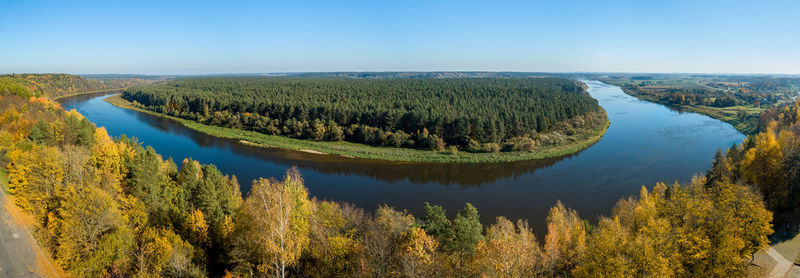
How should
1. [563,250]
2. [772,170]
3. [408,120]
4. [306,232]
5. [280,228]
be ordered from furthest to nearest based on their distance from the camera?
[408,120] → [772,170] → [563,250] → [306,232] → [280,228]

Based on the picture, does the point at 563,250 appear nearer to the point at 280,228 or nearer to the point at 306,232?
the point at 306,232

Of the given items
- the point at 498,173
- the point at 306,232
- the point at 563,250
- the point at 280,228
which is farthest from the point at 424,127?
the point at 280,228

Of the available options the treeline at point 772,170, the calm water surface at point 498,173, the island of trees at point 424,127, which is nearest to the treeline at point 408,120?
the island of trees at point 424,127

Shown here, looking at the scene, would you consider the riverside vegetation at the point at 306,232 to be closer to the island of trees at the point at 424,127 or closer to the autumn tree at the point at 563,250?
the autumn tree at the point at 563,250

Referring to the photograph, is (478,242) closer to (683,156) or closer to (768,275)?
(768,275)

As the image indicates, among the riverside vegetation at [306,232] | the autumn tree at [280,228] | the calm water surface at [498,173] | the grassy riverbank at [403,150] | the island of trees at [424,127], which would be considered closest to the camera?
the autumn tree at [280,228]

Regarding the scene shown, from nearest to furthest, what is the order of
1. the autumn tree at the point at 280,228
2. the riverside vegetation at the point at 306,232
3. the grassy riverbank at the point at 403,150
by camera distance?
the autumn tree at the point at 280,228 < the riverside vegetation at the point at 306,232 < the grassy riverbank at the point at 403,150

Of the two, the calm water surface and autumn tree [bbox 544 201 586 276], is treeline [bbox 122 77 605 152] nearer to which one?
the calm water surface
